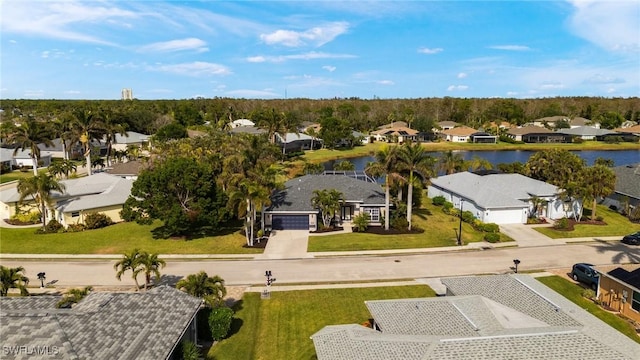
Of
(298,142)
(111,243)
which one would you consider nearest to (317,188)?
(111,243)

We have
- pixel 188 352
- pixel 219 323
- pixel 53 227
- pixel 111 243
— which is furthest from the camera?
pixel 53 227

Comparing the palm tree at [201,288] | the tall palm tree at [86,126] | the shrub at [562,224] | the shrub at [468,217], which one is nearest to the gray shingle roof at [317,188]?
the shrub at [468,217]

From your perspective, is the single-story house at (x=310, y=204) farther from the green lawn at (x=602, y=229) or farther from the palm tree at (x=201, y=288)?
the palm tree at (x=201, y=288)

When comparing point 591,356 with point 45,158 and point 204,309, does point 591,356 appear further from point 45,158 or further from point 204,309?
point 45,158

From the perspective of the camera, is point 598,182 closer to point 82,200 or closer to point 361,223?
point 361,223

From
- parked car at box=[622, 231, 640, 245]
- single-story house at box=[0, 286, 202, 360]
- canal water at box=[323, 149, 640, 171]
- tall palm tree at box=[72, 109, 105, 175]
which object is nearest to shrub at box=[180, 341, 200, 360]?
single-story house at box=[0, 286, 202, 360]

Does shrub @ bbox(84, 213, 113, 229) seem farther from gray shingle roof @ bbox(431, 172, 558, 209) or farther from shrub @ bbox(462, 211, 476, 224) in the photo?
gray shingle roof @ bbox(431, 172, 558, 209)
